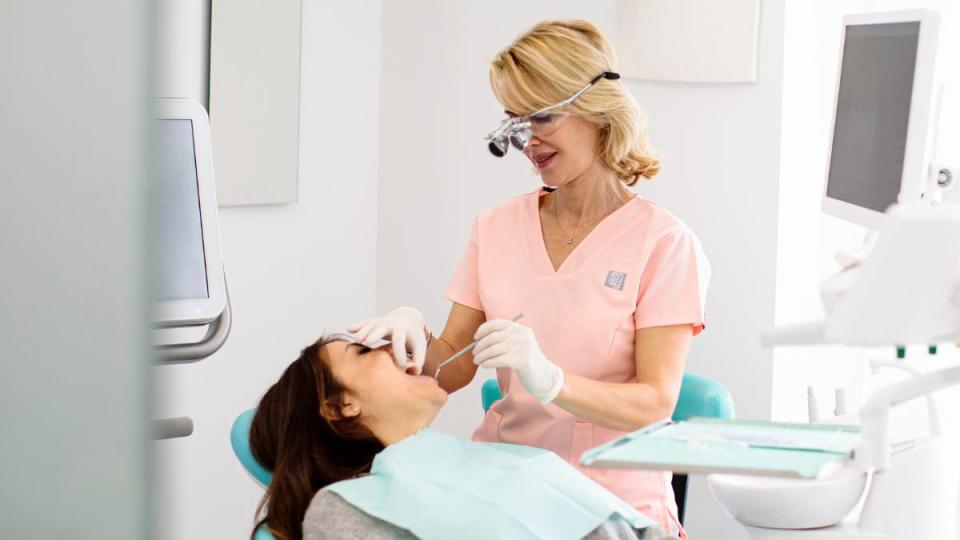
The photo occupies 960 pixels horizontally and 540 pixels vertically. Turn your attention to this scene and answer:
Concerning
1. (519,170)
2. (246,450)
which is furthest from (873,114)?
(519,170)

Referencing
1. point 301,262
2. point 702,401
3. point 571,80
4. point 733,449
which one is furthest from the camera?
point 301,262

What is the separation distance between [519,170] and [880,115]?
1.36 m

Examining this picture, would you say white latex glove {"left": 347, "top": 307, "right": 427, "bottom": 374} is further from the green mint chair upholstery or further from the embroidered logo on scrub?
the green mint chair upholstery

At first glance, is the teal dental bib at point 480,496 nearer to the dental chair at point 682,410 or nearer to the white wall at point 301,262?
the dental chair at point 682,410

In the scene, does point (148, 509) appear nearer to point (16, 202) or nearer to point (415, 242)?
point (16, 202)

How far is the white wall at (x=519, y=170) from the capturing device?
264cm

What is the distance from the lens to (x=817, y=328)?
915 mm

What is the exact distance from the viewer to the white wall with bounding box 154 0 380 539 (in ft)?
8.23

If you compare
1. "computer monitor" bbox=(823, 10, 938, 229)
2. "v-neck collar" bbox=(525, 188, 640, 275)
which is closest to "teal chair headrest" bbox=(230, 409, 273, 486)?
"v-neck collar" bbox=(525, 188, 640, 275)

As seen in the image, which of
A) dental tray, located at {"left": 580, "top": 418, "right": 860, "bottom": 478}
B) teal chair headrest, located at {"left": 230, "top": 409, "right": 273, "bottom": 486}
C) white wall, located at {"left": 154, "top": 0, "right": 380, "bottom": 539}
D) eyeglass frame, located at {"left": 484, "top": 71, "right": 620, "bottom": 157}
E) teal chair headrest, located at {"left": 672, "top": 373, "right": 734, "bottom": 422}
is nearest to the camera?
dental tray, located at {"left": 580, "top": 418, "right": 860, "bottom": 478}

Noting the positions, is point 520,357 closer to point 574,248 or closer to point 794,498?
point 574,248

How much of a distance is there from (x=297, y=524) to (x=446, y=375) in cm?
50

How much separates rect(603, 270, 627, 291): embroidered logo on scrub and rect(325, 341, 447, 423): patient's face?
0.36 metres

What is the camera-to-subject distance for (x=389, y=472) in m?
1.61
